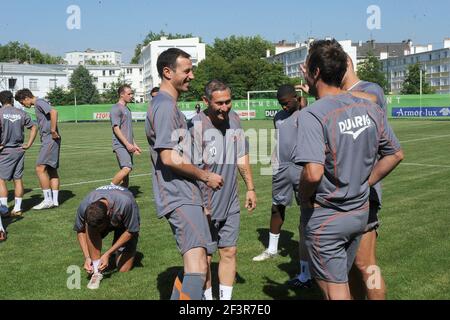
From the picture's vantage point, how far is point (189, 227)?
13.9ft

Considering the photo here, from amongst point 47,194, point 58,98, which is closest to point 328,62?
point 47,194

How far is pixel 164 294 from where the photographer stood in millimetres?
5723

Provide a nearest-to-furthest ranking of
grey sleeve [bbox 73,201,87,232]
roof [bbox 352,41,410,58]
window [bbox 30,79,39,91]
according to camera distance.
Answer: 1. grey sleeve [bbox 73,201,87,232]
2. window [bbox 30,79,39,91]
3. roof [bbox 352,41,410,58]

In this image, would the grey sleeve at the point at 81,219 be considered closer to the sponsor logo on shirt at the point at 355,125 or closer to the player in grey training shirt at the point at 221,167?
the player in grey training shirt at the point at 221,167

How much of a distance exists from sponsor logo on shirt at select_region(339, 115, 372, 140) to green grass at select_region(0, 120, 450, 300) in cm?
267

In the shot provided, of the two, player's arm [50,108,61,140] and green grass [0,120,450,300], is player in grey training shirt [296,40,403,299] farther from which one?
player's arm [50,108,61,140]

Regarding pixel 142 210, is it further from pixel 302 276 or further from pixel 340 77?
pixel 340 77

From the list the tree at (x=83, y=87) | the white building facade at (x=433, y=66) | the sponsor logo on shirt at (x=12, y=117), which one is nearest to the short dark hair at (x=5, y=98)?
the sponsor logo on shirt at (x=12, y=117)

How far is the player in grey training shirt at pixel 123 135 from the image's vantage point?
35.7 feet

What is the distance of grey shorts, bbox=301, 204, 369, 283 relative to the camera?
142 inches

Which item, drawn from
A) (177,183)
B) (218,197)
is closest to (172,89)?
(177,183)

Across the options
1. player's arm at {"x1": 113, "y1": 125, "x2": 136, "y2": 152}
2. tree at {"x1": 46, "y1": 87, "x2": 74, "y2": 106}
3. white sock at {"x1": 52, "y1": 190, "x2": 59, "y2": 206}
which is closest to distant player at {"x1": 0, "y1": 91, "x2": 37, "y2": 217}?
white sock at {"x1": 52, "y1": 190, "x2": 59, "y2": 206}

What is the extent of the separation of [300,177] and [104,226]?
11.2 feet

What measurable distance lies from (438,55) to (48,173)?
421 ft
